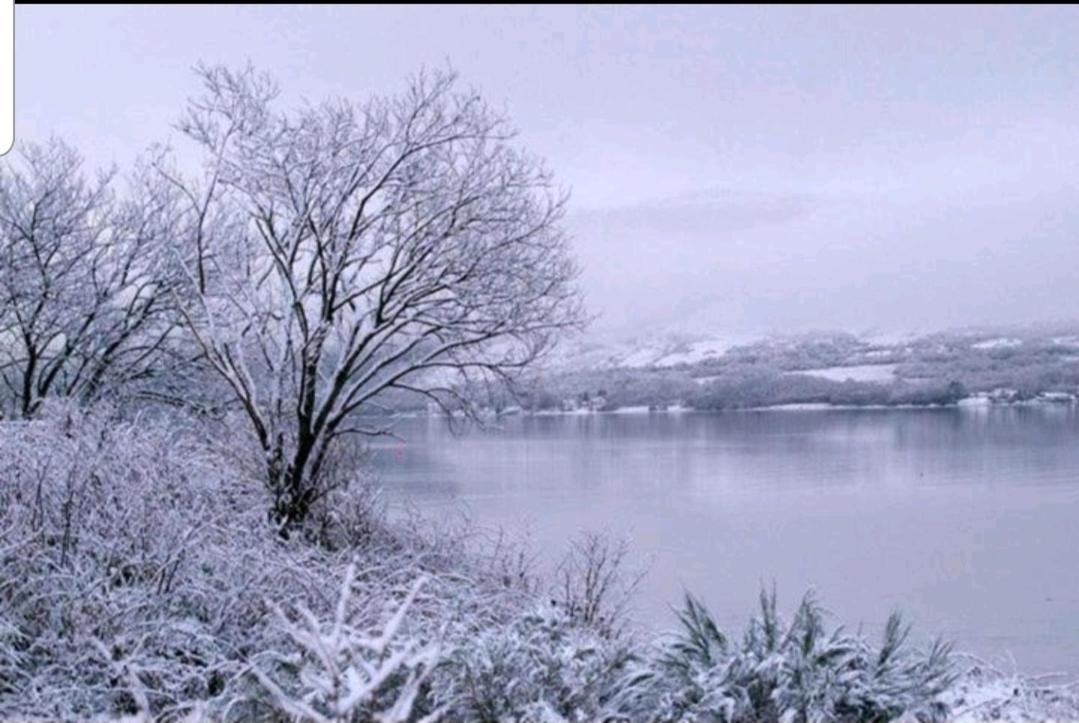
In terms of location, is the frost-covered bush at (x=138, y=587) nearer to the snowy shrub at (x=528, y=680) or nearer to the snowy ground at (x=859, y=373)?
the snowy shrub at (x=528, y=680)

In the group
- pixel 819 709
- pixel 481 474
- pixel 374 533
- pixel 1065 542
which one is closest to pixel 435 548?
pixel 374 533

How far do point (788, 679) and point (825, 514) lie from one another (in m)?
24.2

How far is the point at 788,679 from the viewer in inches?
222

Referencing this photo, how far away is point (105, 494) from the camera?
8.22 metres

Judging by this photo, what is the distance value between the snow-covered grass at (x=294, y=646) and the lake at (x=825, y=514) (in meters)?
1.94

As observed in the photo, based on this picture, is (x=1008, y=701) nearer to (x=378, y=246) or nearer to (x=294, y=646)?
(x=294, y=646)

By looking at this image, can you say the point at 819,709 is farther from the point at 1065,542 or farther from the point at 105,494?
the point at 1065,542

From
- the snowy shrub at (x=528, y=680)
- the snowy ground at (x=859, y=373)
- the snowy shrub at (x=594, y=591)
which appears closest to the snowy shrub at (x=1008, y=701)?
the snowy shrub at (x=528, y=680)

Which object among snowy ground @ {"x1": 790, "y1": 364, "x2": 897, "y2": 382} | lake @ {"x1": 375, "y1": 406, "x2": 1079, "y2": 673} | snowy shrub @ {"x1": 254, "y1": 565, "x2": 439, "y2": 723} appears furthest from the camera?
snowy ground @ {"x1": 790, "y1": 364, "x2": 897, "y2": 382}

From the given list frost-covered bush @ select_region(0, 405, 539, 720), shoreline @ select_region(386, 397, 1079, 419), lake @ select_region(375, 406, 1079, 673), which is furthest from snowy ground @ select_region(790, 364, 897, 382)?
frost-covered bush @ select_region(0, 405, 539, 720)

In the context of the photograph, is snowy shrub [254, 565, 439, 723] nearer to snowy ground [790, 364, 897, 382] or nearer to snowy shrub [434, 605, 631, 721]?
snowy shrub [434, 605, 631, 721]

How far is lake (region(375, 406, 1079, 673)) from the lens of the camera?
17.5 meters

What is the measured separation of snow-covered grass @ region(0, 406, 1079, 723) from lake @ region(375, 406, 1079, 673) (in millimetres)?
1942

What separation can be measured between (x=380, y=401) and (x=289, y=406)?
92.3 inches
